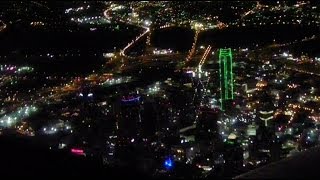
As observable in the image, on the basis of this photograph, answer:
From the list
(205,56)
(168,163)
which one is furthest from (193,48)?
(168,163)

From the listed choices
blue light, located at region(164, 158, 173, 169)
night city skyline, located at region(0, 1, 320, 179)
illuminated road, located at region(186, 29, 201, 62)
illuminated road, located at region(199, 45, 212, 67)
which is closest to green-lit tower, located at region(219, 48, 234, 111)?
night city skyline, located at region(0, 1, 320, 179)

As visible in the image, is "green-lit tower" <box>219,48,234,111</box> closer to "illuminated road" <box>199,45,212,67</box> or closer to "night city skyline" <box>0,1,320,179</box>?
"night city skyline" <box>0,1,320,179</box>

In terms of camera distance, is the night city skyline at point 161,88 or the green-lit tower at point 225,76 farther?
the green-lit tower at point 225,76

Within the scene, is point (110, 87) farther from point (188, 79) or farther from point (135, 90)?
point (188, 79)

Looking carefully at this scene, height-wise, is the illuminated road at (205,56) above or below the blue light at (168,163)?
above

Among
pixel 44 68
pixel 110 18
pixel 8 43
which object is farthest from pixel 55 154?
pixel 110 18

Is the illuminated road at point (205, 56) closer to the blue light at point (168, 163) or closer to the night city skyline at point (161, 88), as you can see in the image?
the night city skyline at point (161, 88)

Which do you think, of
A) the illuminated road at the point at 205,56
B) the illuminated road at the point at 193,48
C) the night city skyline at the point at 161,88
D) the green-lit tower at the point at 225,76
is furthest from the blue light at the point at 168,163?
the illuminated road at the point at 193,48
